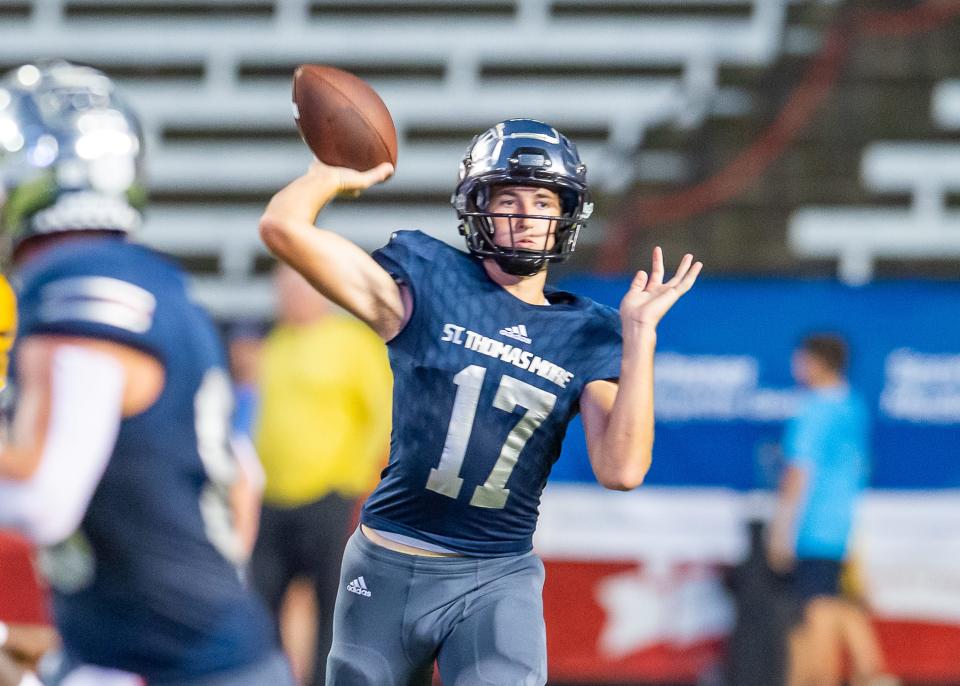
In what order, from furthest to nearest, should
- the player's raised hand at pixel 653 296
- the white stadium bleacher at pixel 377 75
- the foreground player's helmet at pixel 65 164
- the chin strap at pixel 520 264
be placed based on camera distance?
the white stadium bleacher at pixel 377 75, the chin strap at pixel 520 264, the player's raised hand at pixel 653 296, the foreground player's helmet at pixel 65 164

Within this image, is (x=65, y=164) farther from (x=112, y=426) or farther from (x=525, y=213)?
(x=525, y=213)

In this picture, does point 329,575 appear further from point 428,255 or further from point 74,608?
point 74,608

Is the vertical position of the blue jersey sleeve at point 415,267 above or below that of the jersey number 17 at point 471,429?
above

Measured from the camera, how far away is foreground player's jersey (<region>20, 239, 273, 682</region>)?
221 centimetres

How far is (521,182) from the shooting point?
340 centimetres

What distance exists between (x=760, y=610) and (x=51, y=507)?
15.4 feet

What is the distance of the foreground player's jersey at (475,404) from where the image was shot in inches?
128

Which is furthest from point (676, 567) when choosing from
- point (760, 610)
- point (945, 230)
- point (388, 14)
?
point (388, 14)

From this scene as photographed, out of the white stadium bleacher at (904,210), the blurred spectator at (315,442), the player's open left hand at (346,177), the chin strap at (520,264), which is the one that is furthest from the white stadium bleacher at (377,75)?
the player's open left hand at (346,177)

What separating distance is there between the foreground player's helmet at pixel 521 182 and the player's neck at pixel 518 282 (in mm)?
39

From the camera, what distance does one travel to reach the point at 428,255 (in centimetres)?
341

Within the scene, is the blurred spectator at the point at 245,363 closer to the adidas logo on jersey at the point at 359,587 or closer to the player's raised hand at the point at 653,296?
the adidas logo on jersey at the point at 359,587

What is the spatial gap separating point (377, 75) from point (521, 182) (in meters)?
5.57

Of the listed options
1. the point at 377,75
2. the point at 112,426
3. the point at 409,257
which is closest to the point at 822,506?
the point at 409,257
